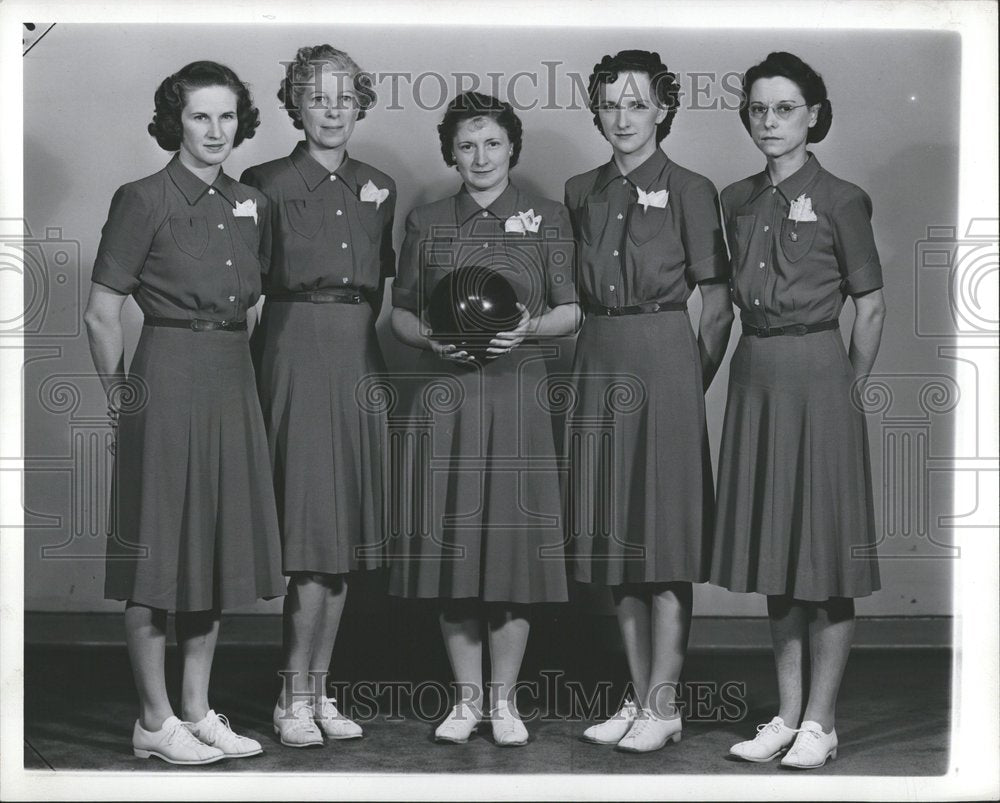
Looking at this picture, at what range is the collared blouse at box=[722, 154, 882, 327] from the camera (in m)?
3.98

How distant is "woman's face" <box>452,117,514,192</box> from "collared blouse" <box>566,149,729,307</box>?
30 centimetres

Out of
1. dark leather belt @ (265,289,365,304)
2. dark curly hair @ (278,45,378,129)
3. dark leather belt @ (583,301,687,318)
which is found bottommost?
dark leather belt @ (583,301,687,318)

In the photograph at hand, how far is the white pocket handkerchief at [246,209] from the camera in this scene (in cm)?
404

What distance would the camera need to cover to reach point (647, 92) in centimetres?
417

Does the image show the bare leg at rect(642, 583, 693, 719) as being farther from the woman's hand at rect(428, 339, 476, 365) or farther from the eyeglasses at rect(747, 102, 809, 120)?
the eyeglasses at rect(747, 102, 809, 120)

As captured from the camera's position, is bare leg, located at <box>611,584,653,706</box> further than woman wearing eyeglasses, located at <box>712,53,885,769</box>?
Yes

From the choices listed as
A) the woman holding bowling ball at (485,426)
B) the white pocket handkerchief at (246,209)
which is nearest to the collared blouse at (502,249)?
the woman holding bowling ball at (485,426)

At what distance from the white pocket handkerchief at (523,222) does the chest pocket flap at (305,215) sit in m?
Result: 0.58

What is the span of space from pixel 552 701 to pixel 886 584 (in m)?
1.18

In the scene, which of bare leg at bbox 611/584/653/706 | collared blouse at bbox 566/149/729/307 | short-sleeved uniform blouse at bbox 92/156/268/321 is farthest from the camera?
bare leg at bbox 611/584/653/706

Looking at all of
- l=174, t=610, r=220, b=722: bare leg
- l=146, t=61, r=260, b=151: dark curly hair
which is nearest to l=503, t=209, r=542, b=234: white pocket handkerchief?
l=146, t=61, r=260, b=151: dark curly hair

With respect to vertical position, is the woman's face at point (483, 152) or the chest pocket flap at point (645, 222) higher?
the woman's face at point (483, 152)

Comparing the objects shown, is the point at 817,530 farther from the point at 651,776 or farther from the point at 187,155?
the point at 187,155

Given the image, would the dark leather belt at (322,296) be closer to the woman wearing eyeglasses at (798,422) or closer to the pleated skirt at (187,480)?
the pleated skirt at (187,480)
